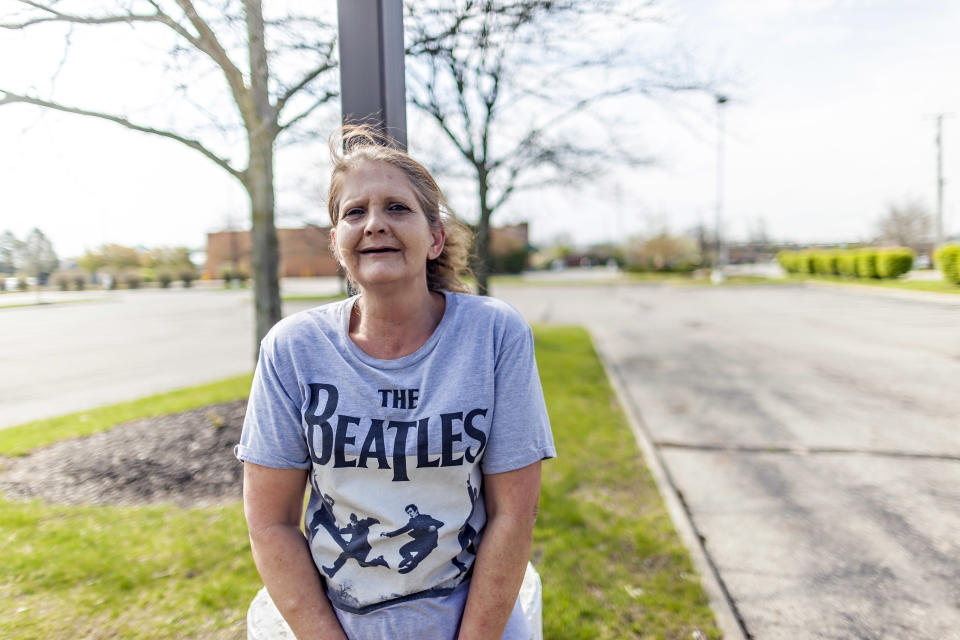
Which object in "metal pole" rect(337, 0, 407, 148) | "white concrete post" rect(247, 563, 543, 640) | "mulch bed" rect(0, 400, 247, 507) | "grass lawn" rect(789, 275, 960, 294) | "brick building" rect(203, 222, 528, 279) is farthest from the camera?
"brick building" rect(203, 222, 528, 279)

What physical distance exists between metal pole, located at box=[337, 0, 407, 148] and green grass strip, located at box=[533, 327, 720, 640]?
221 cm

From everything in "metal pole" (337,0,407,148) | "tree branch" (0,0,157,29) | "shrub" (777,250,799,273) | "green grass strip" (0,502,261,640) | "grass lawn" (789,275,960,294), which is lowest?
"green grass strip" (0,502,261,640)

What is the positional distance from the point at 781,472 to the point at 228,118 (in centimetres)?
470

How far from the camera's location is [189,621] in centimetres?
221

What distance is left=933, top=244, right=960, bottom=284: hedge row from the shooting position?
7.38 feet

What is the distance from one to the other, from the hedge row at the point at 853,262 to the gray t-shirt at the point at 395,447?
7.42 ft

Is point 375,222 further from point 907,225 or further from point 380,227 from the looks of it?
point 907,225

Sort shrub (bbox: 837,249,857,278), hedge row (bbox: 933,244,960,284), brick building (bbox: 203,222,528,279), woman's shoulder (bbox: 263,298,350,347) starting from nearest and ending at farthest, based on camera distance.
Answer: woman's shoulder (bbox: 263,298,350,347), hedge row (bbox: 933,244,960,284), shrub (bbox: 837,249,857,278), brick building (bbox: 203,222,528,279)

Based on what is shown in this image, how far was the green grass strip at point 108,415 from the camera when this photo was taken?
3199 millimetres

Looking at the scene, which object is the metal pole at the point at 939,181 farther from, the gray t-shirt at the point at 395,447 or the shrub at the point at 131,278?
the shrub at the point at 131,278

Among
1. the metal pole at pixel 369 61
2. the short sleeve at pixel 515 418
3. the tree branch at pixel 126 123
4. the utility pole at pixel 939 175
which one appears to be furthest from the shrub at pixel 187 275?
the utility pole at pixel 939 175

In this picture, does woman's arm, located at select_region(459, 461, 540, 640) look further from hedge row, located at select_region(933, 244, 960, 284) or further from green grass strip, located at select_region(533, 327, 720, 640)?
hedge row, located at select_region(933, 244, 960, 284)

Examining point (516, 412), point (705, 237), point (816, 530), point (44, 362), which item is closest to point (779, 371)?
point (816, 530)

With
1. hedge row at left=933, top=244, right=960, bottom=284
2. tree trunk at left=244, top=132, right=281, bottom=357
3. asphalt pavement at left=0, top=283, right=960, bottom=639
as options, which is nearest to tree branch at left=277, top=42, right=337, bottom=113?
tree trunk at left=244, top=132, right=281, bottom=357
